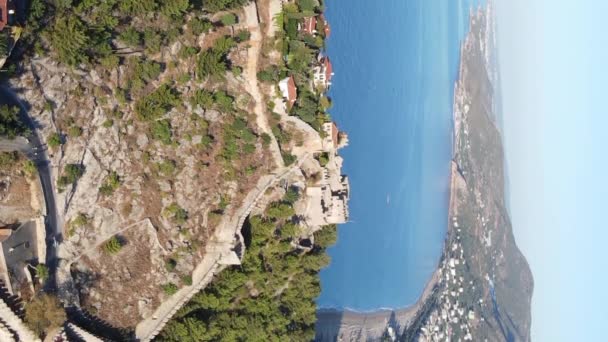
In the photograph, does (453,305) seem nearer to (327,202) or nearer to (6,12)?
(327,202)

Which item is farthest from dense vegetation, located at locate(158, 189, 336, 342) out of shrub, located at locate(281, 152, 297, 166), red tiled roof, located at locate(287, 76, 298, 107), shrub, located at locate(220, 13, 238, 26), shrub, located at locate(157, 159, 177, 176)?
shrub, located at locate(220, 13, 238, 26)

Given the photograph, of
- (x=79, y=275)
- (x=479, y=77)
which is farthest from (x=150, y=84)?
(x=479, y=77)

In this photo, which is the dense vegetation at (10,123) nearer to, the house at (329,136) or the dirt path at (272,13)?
the dirt path at (272,13)

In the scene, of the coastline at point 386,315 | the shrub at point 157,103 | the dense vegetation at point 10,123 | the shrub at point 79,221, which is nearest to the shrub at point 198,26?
the shrub at point 157,103

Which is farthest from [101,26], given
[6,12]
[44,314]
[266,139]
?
[44,314]

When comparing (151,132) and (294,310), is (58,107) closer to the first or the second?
(151,132)

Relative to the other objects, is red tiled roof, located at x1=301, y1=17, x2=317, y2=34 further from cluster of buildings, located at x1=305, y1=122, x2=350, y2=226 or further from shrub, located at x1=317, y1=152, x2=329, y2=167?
shrub, located at x1=317, y1=152, x2=329, y2=167

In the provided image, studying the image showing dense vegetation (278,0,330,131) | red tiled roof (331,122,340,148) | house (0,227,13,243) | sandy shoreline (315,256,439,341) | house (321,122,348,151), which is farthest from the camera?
sandy shoreline (315,256,439,341)
